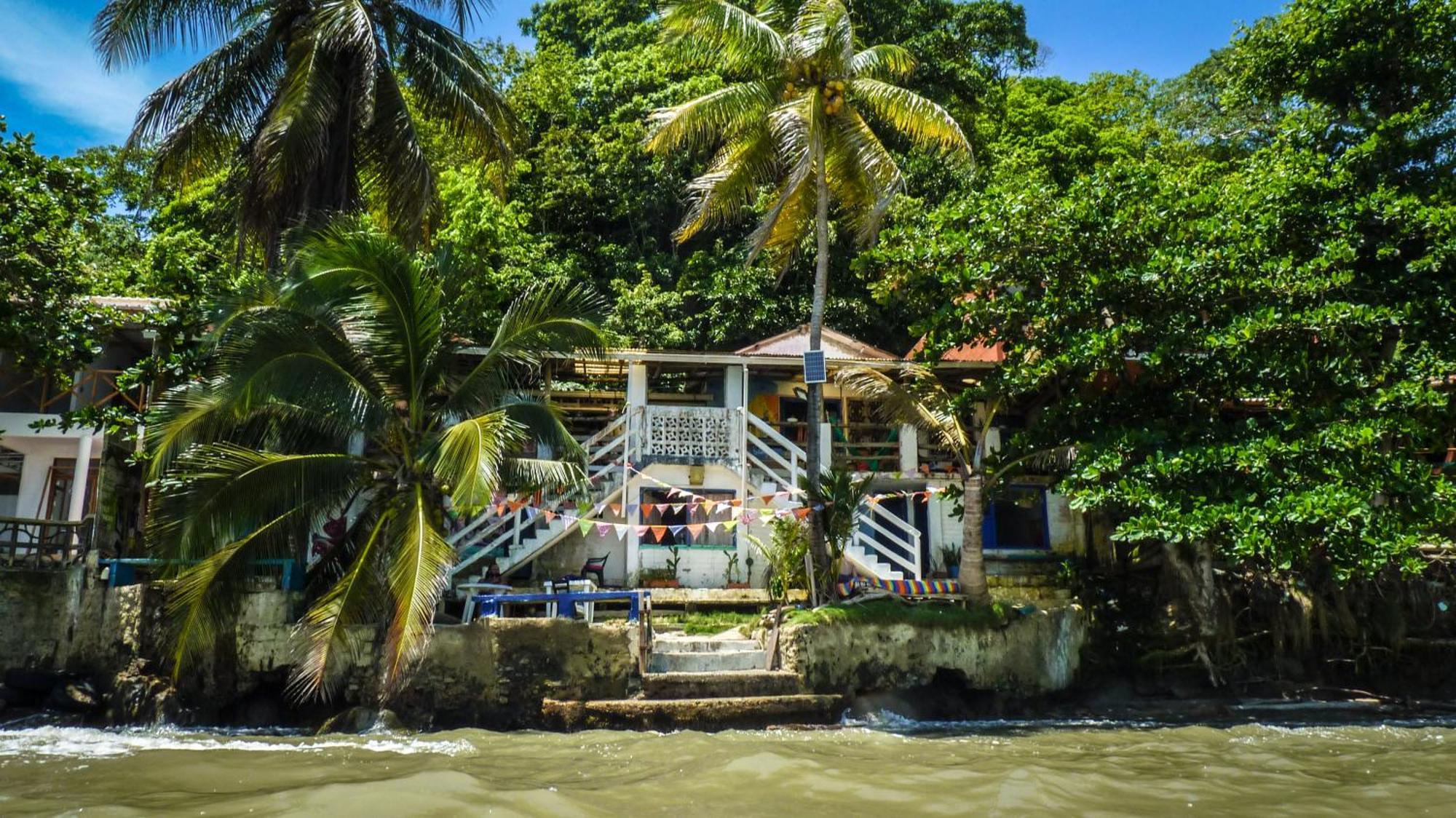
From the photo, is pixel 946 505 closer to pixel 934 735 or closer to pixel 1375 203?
pixel 934 735

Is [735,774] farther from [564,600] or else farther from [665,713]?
[564,600]

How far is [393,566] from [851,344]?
10813 mm

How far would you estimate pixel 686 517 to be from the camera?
61.1 feet

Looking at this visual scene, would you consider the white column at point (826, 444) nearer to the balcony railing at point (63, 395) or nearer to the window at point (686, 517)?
the window at point (686, 517)

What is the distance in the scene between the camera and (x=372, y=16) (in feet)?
52.0

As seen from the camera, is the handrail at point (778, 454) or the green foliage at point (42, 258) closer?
the green foliage at point (42, 258)

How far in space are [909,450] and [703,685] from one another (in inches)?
305

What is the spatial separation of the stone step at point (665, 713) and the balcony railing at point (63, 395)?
461 inches

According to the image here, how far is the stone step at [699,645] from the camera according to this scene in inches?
525

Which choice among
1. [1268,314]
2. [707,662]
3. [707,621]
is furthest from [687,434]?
[1268,314]

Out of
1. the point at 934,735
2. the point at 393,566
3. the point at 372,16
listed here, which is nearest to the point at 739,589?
the point at 934,735

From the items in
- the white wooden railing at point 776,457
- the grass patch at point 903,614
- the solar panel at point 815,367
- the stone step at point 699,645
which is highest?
the solar panel at point 815,367

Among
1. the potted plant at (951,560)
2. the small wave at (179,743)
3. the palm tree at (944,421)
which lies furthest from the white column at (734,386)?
the small wave at (179,743)

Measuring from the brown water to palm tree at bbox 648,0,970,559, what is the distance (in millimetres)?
5634
